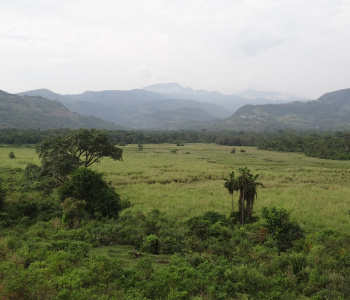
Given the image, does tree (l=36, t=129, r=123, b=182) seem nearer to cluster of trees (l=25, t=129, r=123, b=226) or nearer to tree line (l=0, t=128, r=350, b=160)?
cluster of trees (l=25, t=129, r=123, b=226)

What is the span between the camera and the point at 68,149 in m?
30.4

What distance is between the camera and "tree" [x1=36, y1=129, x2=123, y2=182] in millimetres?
27031

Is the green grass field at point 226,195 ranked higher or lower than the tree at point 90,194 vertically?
lower

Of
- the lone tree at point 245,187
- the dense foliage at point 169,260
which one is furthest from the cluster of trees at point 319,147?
the dense foliage at point 169,260

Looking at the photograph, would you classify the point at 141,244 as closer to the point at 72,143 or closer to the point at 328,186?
the point at 72,143

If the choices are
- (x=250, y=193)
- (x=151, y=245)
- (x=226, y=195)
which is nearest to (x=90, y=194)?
(x=151, y=245)

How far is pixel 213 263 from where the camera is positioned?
12766mm

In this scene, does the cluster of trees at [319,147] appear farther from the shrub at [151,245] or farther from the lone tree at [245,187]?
the shrub at [151,245]

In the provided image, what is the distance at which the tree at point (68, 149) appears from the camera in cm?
2703

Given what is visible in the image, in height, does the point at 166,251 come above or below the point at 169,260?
below

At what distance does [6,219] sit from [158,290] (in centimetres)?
1445

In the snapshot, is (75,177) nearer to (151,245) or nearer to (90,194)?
(90,194)

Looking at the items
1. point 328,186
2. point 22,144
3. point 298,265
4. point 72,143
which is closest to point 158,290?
point 298,265

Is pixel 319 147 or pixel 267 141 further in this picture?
pixel 267 141
